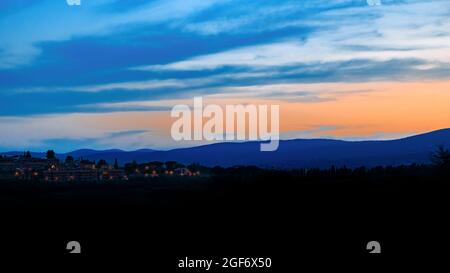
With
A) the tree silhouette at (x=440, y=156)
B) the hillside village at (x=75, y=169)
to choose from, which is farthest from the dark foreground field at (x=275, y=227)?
Answer: the hillside village at (x=75, y=169)

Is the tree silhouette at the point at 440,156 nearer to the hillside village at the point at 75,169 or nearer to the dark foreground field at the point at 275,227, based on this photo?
the dark foreground field at the point at 275,227

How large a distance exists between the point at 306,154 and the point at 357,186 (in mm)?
107399

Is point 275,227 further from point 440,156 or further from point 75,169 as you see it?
point 75,169

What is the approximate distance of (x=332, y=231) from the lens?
25.5 meters

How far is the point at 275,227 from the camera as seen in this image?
90.1ft

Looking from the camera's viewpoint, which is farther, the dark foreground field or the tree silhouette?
the tree silhouette

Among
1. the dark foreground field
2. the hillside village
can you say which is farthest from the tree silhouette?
the hillside village

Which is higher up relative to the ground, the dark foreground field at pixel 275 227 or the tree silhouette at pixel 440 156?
the tree silhouette at pixel 440 156

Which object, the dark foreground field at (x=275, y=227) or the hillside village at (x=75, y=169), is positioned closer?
the dark foreground field at (x=275, y=227)

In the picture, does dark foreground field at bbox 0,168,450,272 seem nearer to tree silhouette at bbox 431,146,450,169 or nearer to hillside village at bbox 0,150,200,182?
tree silhouette at bbox 431,146,450,169

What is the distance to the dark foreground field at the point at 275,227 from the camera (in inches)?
859

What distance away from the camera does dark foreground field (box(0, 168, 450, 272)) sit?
859 inches

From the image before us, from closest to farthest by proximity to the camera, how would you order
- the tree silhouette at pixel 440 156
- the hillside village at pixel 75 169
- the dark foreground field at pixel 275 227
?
the dark foreground field at pixel 275 227 → the tree silhouette at pixel 440 156 → the hillside village at pixel 75 169
